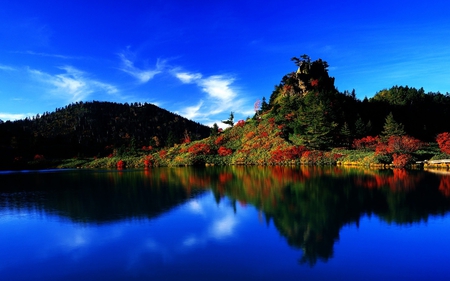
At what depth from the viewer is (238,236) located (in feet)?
44.4

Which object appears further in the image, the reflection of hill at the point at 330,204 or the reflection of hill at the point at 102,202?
the reflection of hill at the point at 102,202

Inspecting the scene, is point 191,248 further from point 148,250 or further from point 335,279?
point 335,279

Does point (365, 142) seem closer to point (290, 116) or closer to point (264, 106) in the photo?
point (290, 116)

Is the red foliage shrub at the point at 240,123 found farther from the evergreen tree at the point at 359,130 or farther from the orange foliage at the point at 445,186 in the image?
the orange foliage at the point at 445,186

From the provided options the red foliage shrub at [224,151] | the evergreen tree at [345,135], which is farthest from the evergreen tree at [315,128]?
the red foliage shrub at [224,151]

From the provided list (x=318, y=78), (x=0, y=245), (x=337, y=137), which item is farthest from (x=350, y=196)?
(x=318, y=78)

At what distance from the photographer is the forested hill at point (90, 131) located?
102562 millimetres

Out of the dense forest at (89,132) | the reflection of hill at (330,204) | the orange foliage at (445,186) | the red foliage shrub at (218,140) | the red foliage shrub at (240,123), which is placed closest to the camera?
the reflection of hill at (330,204)

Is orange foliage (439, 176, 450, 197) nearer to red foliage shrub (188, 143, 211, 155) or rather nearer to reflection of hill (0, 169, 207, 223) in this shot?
reflection of hill (0, 169, 207, 223)

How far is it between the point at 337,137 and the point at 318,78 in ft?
96.4

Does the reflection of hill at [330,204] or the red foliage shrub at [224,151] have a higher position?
the red foliage shrub at [224,151]

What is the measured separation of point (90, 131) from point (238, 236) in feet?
507

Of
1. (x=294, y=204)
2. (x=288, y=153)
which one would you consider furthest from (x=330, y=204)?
(x=288, y=153)

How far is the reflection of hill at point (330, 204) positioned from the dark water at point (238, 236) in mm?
66
